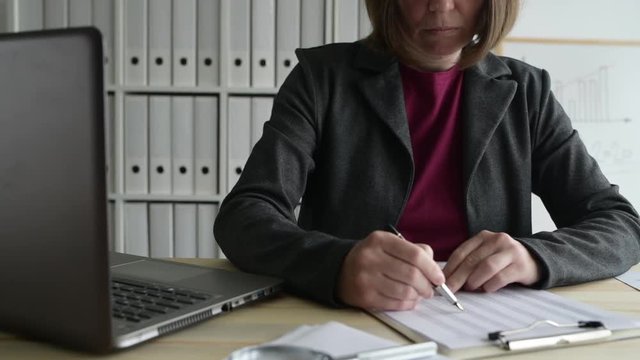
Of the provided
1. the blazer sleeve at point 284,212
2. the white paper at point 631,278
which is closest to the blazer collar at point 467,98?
the blazer sleeve at point 284,212

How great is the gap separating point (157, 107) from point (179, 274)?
4.32 feet

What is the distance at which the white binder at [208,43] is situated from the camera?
2.06 meters

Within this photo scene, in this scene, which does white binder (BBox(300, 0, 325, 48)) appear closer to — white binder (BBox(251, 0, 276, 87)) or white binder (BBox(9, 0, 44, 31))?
white binder (BBox(251, 0, 276, 87))

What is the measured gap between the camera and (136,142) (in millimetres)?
2074

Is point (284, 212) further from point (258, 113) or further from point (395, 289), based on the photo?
point (258, 113)

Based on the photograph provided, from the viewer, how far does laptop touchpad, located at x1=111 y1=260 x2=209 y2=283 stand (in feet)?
2.68

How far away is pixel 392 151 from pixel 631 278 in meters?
0.45

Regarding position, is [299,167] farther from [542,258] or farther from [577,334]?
[577,334]

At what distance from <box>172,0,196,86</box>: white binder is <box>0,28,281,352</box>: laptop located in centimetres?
156

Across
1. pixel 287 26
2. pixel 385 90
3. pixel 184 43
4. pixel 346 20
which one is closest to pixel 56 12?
pixel 184 43

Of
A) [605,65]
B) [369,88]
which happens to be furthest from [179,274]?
[605,65]

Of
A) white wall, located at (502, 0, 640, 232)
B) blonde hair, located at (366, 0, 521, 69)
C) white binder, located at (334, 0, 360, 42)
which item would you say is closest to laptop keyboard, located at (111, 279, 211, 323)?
blonde hair, located at (366, 0, 521, 69)

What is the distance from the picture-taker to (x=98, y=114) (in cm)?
45

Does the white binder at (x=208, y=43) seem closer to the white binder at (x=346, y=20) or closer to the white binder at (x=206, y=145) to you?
the white binder at (x=206, y=145)
